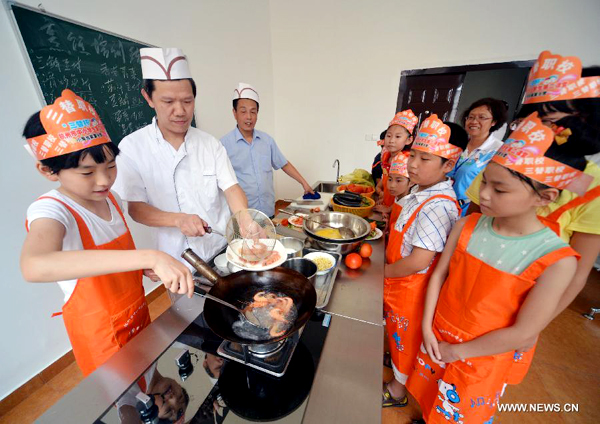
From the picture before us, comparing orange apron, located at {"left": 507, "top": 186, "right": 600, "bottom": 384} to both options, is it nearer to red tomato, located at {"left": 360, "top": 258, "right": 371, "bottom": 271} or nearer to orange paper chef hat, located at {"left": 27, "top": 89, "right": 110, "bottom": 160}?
red tomato, located at {"left": 360, "top": 258, "right": 371, "bottom": 271}

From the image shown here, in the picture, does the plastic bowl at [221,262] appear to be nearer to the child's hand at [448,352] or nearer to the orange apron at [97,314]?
the orange apron at [97,314]

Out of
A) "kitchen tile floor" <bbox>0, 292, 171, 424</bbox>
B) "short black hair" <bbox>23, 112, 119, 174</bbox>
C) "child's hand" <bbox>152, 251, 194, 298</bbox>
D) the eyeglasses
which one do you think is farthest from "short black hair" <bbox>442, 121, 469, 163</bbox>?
"kitchen tile floor" <bbox>0, 292, 171, 424</bbox>

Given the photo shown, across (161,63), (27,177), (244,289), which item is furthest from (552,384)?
(27,177)

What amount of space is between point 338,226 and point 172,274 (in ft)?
3.82

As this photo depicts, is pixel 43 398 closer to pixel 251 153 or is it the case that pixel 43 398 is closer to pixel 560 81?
pixel 251 153

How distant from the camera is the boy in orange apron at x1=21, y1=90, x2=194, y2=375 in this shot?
2.36 feet

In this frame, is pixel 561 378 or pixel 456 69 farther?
pixel 456 69

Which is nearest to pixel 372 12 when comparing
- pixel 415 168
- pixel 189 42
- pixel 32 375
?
pixel 189 42

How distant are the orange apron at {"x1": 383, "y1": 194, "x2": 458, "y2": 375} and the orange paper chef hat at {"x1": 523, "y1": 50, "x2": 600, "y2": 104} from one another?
61 cm

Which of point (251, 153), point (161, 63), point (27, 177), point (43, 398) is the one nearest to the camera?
point (161, 63)

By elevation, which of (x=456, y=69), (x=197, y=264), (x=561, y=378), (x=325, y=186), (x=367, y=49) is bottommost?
(x=561, y=378)

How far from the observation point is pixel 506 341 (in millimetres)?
936

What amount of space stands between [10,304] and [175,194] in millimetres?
1372

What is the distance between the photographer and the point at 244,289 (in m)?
1.01
